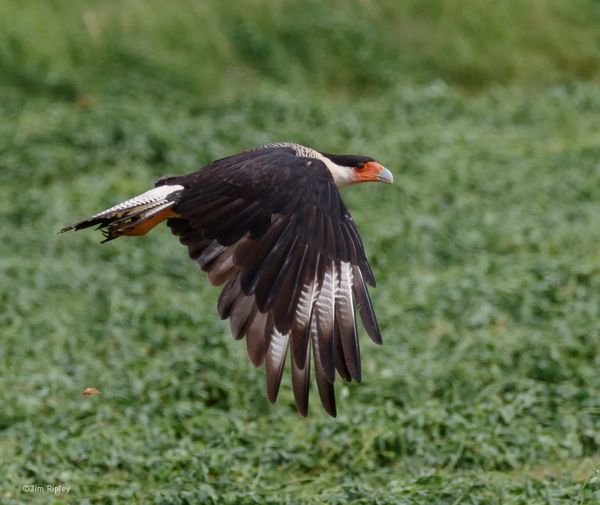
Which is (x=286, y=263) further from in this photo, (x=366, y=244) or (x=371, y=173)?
(x=366, y=244)

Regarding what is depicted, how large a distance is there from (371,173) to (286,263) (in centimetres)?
176

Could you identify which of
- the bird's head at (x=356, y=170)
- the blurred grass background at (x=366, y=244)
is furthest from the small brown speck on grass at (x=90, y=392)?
the bird's head at (x=356, y=170)

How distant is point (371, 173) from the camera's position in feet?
20.1

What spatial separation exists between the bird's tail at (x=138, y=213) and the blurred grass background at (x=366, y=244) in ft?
3.21

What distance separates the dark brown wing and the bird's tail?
93mm

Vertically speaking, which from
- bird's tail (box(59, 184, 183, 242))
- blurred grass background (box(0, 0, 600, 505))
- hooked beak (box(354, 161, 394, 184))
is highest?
bird's tail (box(59, 184, 183, 242))

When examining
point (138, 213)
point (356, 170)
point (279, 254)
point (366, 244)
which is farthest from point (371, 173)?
point (366, 244)

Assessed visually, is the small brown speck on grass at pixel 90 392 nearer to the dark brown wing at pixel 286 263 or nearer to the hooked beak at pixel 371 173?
the dark brown wing at pixel 286 263

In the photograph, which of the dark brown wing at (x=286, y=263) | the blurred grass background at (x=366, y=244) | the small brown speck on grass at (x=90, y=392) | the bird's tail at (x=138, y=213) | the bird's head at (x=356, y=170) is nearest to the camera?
the dark brown wing at (x=286, y=263)

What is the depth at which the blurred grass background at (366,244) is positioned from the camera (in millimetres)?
5359

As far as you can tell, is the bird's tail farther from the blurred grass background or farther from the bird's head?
the bird's head

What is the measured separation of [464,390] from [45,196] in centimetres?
403

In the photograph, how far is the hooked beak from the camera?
6113 mm

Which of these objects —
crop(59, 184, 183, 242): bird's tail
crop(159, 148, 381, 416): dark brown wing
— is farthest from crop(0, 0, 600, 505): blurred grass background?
crop(59, 184, 183, 242): bird's tail
